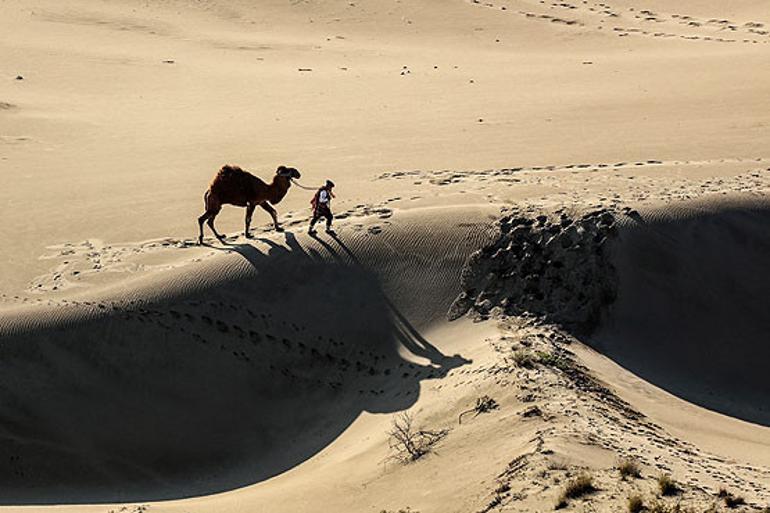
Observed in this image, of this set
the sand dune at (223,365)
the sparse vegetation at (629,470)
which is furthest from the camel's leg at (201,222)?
the sparse vegetation at (629,470)

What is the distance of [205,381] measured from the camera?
40.8 feet

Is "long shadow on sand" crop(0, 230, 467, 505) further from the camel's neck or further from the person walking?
the camel's neck

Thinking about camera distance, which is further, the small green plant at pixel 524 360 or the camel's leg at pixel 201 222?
the camel's leg at pixel 201 222

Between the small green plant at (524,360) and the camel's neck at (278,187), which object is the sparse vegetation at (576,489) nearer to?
the small green plant at (524,360)

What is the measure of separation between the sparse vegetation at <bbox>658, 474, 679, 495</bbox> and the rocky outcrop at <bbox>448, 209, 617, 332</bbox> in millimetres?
4411

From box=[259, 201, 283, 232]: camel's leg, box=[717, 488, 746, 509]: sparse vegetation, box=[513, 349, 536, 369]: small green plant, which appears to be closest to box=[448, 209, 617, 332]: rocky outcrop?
box=[513, 349, 536, 369]: small green plant

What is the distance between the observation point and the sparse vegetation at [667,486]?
26.7ft

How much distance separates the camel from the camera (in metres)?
14.3

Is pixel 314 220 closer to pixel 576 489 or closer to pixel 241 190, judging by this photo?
pixel 241 190

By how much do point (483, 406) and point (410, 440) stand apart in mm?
778

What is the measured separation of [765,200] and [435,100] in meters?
12.6

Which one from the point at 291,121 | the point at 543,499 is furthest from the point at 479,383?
the point at 291,121

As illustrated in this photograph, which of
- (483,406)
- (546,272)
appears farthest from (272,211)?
(483,406)

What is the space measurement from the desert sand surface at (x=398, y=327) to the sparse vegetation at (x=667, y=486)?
4cm
